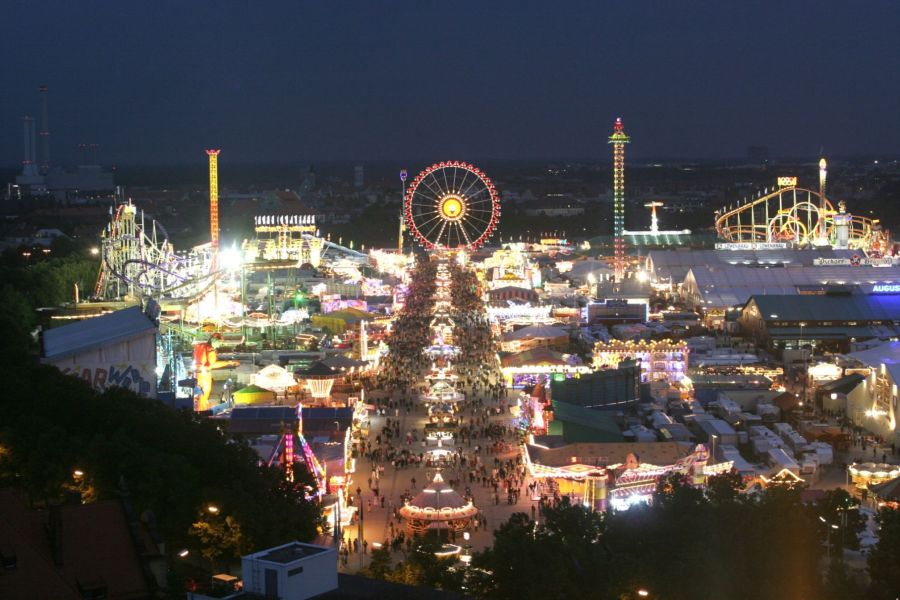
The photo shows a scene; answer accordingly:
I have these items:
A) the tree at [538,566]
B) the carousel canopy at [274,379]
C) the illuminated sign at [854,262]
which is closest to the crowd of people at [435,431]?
the carousel canopy at [274,379]

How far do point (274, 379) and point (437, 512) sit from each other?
11.0 metres

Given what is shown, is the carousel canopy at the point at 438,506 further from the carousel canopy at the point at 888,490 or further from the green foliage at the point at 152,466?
the carousel canopy at the point at 888,490

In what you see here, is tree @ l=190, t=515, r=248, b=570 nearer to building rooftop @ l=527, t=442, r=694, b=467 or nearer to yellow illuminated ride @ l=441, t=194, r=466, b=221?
building rooftop @ l=527, t=442, r=694, b=467

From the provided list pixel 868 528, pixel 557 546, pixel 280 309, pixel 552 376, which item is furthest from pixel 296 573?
pixel 280 309

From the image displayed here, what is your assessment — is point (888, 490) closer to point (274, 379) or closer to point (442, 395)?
point (442, 395)

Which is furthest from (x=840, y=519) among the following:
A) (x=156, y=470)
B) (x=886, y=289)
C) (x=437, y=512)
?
(x=886, y=289)

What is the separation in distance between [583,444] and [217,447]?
7.45m

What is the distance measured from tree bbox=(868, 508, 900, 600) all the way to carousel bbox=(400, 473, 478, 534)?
6.65 m

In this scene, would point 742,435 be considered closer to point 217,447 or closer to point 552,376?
point 552,376

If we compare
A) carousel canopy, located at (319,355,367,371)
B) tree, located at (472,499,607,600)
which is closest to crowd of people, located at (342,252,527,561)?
carousel canopy, located at (319,355,367,371)

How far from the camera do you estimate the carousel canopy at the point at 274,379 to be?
30.8 metres

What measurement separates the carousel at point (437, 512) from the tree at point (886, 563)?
665 cm

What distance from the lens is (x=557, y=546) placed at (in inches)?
580

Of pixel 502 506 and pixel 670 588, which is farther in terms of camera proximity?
pixel 502 506
